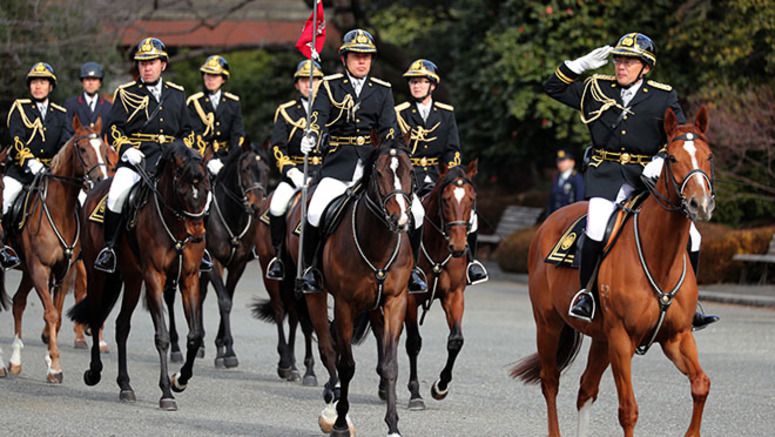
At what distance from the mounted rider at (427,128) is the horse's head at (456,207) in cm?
108

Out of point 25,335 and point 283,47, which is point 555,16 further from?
point 25,335

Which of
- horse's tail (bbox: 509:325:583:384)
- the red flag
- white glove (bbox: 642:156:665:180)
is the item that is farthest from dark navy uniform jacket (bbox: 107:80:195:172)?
white glove (bbox: 642:156:665:180)

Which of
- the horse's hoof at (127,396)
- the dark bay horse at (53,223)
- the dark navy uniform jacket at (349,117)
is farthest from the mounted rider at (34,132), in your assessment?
the dark navy uniform jacket at (349,117)

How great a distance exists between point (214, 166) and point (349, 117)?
16.3 ft

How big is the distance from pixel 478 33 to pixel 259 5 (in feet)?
44.6

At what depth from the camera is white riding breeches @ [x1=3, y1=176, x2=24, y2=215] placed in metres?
15.1

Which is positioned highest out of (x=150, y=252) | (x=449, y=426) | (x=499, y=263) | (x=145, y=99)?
(x=145, y=99)

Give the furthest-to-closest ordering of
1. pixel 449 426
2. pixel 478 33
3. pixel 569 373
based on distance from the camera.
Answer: pixel 478 33
pixel 569 373
pixel 449 426

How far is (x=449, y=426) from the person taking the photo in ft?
36.2

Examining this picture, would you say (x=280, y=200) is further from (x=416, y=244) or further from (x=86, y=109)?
(x=86, y=109)

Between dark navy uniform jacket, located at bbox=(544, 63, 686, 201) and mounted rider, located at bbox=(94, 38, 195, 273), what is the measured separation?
14.5 feet

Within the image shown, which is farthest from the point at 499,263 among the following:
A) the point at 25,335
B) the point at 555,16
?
the point at 25,335

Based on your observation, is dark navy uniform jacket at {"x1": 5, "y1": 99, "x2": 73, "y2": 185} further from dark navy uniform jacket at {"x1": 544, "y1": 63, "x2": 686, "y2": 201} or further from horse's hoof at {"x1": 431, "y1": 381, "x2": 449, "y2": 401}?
dark navy uniform jacket at {"x1": 544, "y1": 63, "x2": 686, "y2": 201}

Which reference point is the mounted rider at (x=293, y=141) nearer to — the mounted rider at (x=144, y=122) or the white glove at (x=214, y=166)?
the white glove at (x=214, y=166)
